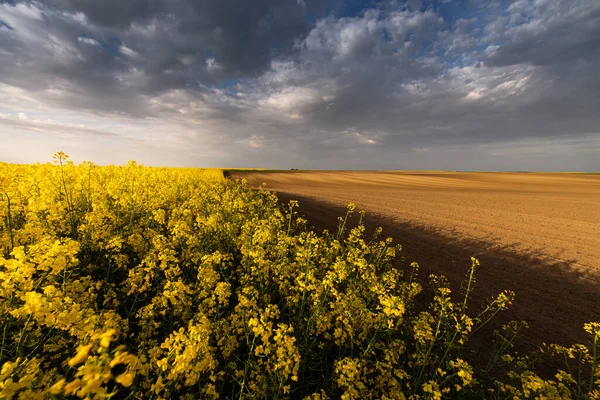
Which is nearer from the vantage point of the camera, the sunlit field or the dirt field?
the sunlit field

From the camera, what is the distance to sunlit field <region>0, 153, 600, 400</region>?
7.78 ft

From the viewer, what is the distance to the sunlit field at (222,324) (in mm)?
2371

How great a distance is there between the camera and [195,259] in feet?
15.6

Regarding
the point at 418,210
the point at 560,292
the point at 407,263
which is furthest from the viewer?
the point at 418,210

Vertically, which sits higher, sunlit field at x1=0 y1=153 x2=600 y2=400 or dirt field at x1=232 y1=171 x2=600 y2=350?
sunlit field at x1=0 y1=153 x2=600 y2=400

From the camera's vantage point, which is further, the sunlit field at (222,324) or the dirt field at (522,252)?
the dirt field at (522,252)

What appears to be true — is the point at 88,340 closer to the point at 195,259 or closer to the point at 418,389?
the point at 195,259

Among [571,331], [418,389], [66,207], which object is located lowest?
[571,331]

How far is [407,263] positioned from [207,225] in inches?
288

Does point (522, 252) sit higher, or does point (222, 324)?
point (222, 324)

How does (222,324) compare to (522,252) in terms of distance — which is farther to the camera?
(522,252)

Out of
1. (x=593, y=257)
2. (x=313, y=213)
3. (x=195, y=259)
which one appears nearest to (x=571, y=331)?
(x=593, y=257)

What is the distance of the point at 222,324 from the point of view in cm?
339

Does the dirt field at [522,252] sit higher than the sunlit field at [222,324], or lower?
lower
